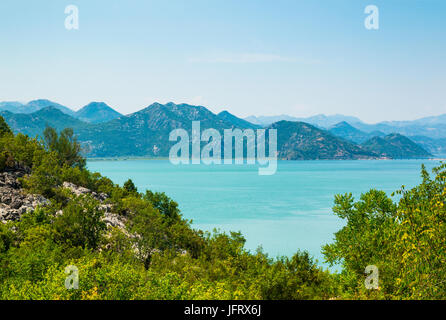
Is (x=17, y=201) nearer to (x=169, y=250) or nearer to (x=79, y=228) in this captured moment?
(x=79, y=228)

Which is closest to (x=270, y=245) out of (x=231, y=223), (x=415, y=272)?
(x=231, y=223)

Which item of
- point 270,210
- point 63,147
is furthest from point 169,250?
point 270,210

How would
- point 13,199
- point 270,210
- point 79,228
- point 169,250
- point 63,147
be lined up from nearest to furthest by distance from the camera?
point 79,228 → point 169,250 → point 13,199 → point 63,147 → point 270,210

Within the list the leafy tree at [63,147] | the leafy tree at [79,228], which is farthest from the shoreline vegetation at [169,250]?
the leafy tree at [63,147]

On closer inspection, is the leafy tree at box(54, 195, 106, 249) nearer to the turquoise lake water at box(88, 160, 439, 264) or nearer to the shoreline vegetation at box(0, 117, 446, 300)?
the shoreline vegetation at box(0, 117, 446, 300)

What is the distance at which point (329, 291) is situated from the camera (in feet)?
75.6

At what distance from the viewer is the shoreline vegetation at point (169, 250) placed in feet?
45.1

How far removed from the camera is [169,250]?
3938 centimetres

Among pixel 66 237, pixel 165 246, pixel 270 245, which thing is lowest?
pixel 270 245

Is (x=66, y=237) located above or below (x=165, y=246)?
above

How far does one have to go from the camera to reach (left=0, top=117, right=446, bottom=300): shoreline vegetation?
1374cm
